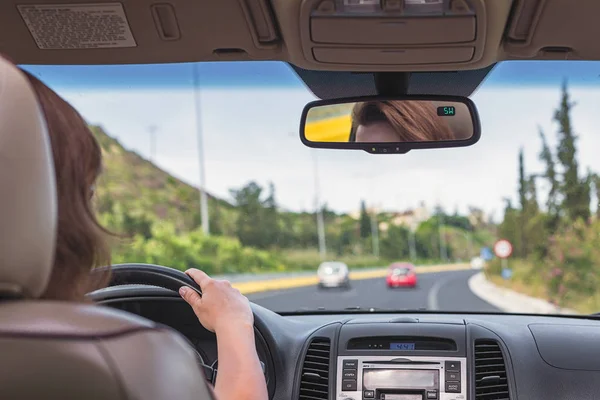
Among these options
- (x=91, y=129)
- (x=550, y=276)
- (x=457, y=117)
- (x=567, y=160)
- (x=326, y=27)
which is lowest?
(x=550, y=276)

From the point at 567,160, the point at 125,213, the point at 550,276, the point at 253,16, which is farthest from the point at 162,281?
the point at 567,160

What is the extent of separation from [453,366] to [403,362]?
25 centimetres

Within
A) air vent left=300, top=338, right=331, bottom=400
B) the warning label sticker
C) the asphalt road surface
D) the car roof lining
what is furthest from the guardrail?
the warning label sticker

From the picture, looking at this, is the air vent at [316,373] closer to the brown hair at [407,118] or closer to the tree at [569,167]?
the brown hair at [407,118]

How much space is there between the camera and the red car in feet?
112

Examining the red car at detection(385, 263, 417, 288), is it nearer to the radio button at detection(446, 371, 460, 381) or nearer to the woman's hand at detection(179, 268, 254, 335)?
the radio button at detection(446, 371, 460, 381)

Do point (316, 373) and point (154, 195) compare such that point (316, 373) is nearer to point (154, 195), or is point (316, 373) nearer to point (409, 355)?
point (409, 355)

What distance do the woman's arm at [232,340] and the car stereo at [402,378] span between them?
182cm

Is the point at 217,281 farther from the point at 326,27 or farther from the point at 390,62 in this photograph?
the point at 390,62

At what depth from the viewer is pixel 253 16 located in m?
3.52

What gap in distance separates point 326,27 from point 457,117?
1.00 m

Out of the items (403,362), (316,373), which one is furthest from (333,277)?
(403,362)

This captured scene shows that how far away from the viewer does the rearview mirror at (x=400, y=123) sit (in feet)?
13.1

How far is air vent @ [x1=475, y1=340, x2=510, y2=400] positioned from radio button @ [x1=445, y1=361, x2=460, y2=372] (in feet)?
0.32
